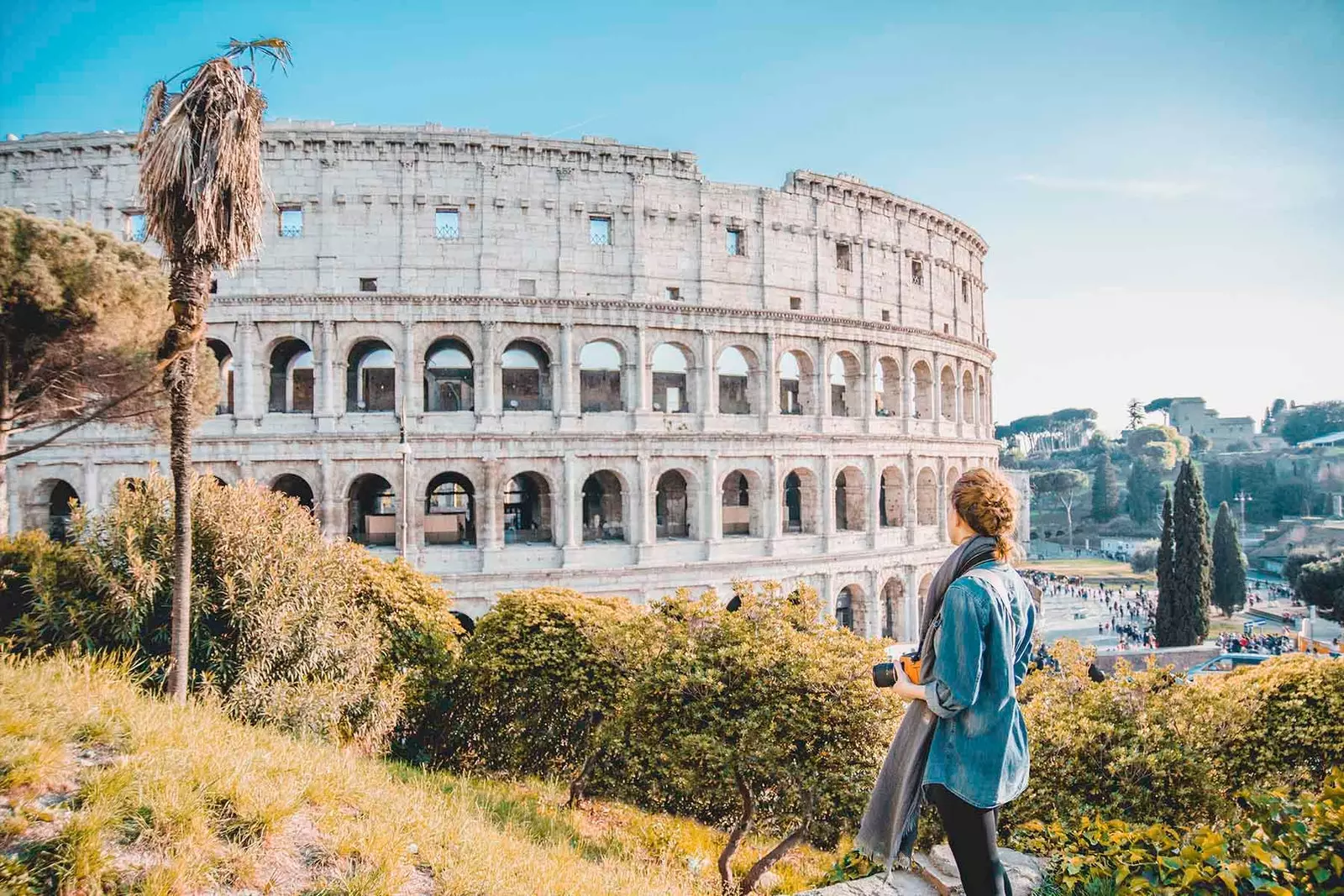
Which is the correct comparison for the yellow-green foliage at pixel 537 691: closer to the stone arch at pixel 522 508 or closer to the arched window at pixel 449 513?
the arched window at pixel 449 513

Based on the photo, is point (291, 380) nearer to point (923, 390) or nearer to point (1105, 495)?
point (923, 390)

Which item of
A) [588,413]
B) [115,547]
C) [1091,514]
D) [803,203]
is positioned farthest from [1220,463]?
[115,547]

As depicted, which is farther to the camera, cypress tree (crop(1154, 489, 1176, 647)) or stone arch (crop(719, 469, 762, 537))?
cypress tree (crop(1154, 489, 1176, 647))

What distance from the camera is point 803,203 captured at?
22188 mm

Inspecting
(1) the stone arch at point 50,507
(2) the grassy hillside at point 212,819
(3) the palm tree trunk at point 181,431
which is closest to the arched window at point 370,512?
(1) the stone arch at point 50,507

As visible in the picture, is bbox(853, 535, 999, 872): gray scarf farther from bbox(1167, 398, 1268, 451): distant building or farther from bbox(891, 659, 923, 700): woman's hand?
bbox(1167, 398, 1268, 451): distant building

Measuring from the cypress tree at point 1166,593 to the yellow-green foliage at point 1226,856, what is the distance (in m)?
33.0

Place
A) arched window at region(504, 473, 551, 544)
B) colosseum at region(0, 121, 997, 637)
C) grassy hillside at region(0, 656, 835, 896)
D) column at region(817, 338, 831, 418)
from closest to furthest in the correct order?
grassy hillside at region(0, 656, 835, 896)
colosseum at region(0, 121, 997, 637)
arched window at region(504, 473, 551, 544)
column at region(817, 338, 831, 418)

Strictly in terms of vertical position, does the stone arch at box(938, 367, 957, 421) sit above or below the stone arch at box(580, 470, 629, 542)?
above

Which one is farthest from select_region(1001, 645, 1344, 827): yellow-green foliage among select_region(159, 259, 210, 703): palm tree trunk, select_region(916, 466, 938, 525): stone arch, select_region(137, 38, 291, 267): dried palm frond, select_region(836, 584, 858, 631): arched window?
select_region(916, 466, 938, 525): stone arch

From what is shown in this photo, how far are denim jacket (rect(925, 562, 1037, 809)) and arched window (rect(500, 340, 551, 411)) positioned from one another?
1829cm

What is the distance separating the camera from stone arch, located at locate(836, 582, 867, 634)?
74.8 feet

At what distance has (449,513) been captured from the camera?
20.9m

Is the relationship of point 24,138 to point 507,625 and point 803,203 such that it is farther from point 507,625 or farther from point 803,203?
point 803,203
